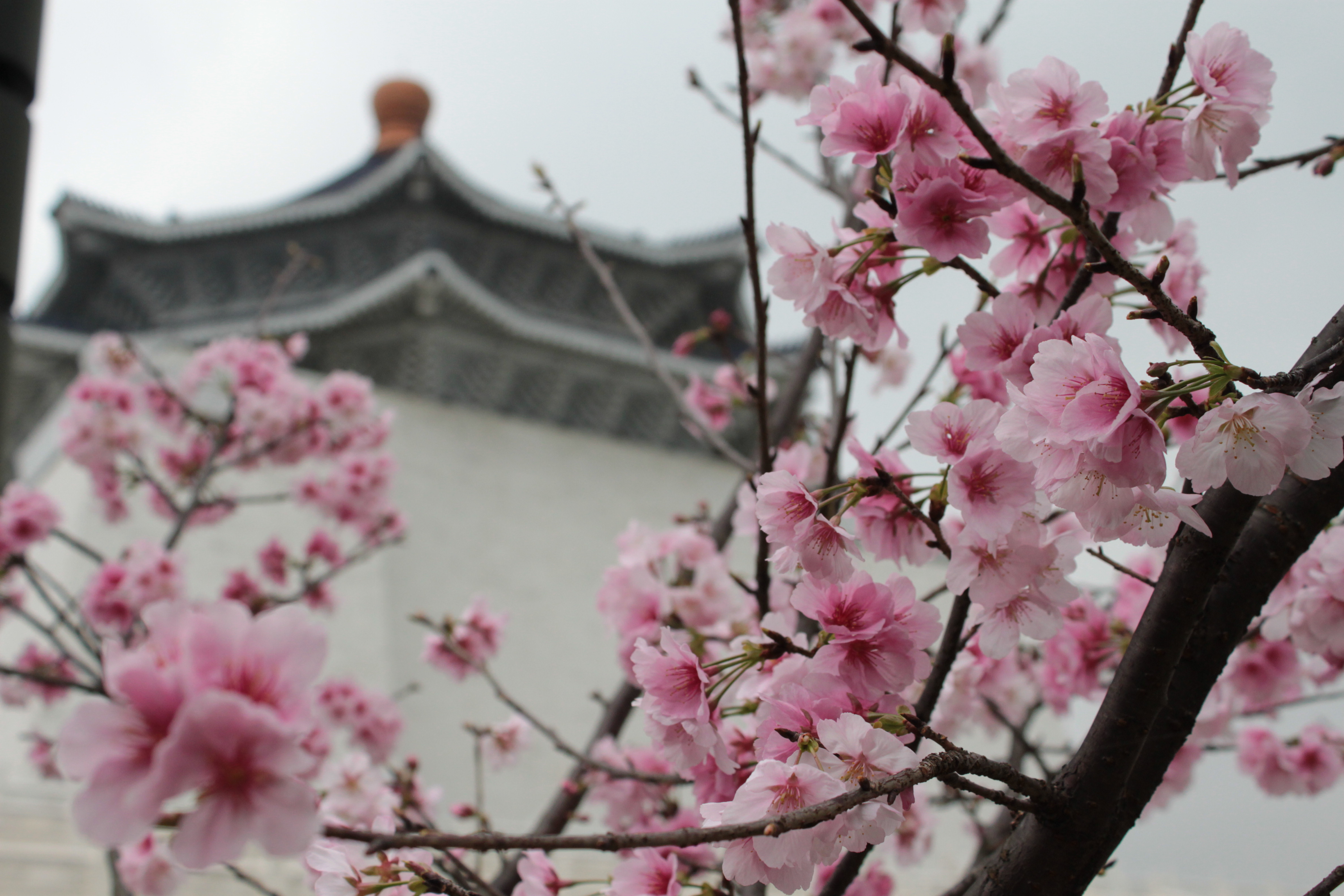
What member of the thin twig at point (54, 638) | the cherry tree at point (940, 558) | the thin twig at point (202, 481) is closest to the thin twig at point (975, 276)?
the cherry tree at point (940, 558)

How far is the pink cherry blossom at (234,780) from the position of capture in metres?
0.44

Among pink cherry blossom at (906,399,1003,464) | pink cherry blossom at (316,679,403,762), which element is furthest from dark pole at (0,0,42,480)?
pink cherry blossom at (316,679,403,762)

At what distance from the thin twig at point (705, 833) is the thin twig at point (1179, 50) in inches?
28.1

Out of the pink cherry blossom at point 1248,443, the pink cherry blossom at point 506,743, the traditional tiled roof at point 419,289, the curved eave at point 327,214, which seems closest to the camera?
the pink cherry blossom at point 1248,443

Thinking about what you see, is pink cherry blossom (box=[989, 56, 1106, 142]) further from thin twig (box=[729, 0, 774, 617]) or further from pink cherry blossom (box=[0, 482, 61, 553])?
pink cherry blossom (box=[0, 482, 61, 553])

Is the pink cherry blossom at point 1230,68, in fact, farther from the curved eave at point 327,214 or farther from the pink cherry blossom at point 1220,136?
the curved eave at point 327,214

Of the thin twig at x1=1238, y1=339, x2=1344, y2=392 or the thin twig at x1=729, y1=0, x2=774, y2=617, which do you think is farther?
the thin twig at x1=729, y1=0, x2=774, y2=617

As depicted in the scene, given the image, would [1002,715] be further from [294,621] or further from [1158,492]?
[294,621]

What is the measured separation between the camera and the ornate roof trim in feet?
26.7

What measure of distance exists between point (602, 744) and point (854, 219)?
3.74ft

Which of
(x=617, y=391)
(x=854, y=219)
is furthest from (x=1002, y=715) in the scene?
(x=617, y=391)

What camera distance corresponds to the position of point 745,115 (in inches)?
38.3

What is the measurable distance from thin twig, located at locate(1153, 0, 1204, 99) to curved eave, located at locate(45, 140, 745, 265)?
28.9 feet

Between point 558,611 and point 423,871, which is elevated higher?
point 423,871
